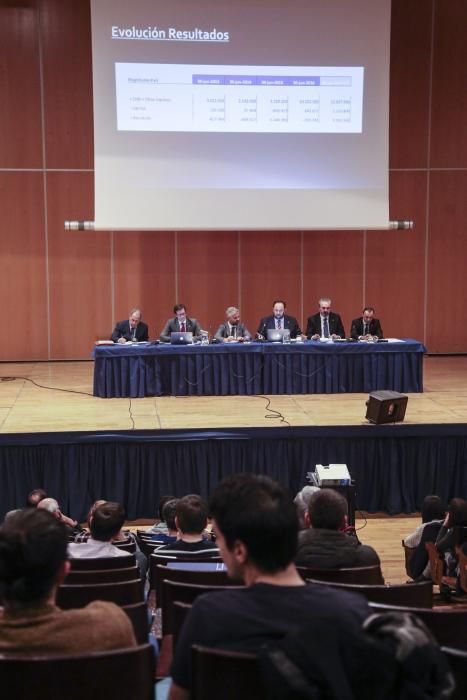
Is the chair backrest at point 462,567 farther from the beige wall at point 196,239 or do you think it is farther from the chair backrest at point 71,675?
the beige wall at point 196,239

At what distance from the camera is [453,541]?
16.6ft

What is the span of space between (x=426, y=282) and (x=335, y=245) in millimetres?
1521

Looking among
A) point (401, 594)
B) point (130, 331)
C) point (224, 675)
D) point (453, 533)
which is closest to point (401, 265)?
point (130, 331)

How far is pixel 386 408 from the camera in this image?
753cm

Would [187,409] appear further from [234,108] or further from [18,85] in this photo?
[18,85]

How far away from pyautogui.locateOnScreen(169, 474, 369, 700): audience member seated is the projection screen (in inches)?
369

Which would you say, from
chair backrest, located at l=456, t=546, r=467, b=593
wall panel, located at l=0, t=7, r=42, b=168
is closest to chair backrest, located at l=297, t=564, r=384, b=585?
chair backrest, located at l=456, t=546, r=467, b=593

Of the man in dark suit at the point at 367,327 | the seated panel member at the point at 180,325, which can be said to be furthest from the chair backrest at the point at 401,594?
the man in dark suit at the point at 367,327

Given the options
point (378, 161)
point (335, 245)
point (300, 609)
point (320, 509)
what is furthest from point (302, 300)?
point (300, 609)

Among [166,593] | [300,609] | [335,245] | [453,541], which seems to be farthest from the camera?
[335,245]

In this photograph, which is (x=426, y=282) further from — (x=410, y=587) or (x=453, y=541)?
(x=410, y=587)

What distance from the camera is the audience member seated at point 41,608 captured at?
187 centimetres

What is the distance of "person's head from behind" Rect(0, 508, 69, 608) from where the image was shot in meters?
1.93

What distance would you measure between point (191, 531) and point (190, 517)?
0.09 metres
